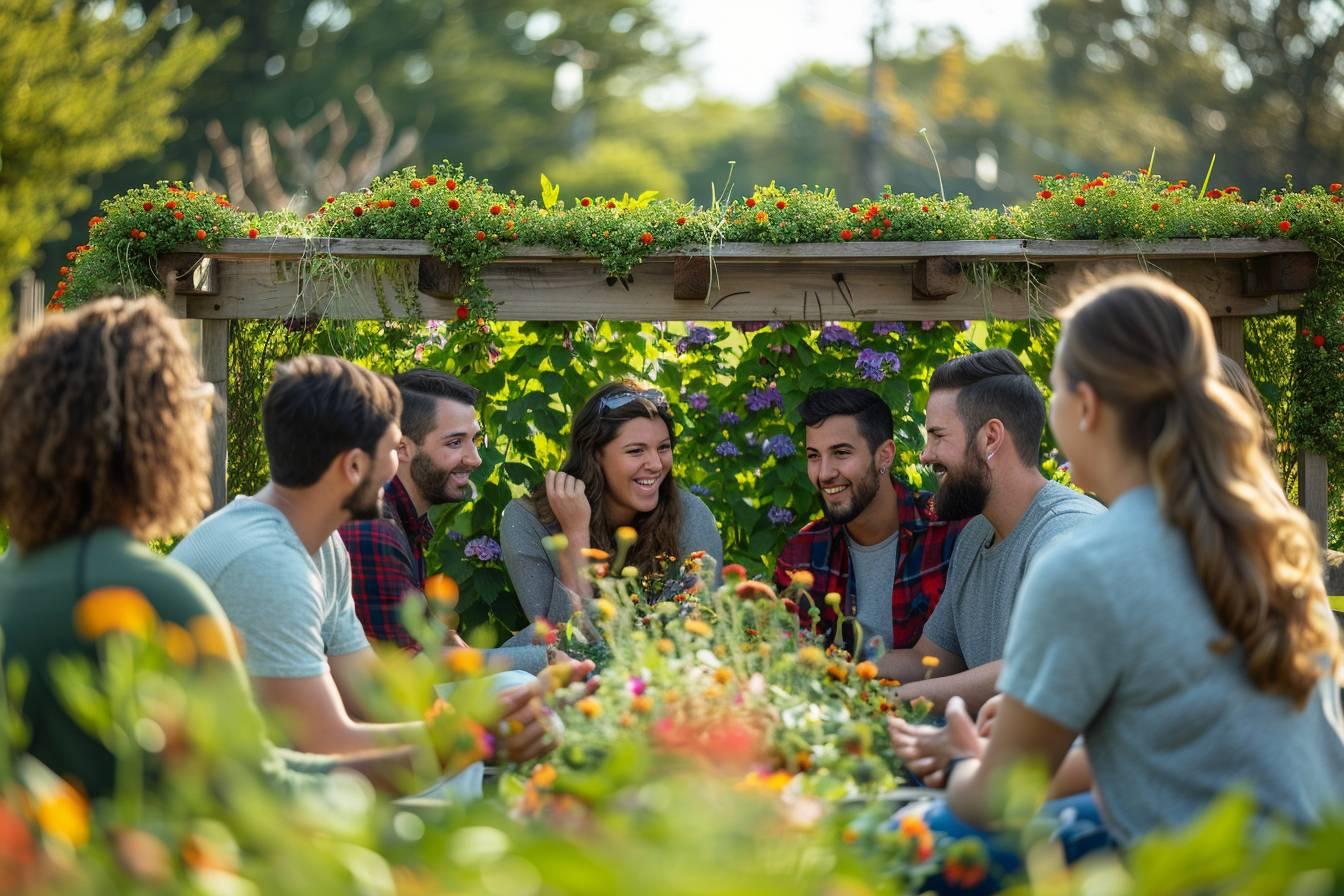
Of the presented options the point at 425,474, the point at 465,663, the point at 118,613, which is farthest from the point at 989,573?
the point at 118,613

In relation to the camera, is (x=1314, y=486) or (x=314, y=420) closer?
(x=314, y=420)

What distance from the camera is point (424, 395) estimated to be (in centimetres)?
425

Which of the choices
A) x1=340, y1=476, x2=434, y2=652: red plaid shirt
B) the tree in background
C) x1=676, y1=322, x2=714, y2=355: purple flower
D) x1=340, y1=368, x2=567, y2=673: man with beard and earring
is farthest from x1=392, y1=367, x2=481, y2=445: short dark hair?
the tree in background

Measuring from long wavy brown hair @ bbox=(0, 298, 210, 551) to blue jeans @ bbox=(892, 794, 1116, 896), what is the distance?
1263mm

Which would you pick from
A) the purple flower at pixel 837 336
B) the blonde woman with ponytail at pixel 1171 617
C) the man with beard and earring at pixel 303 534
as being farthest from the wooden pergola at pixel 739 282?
the blonde woman with ponytail at pixel 1171 617

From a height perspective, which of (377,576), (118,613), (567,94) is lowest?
(377,576)

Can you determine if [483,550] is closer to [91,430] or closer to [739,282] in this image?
[739,282]

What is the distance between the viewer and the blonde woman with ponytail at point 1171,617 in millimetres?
1904

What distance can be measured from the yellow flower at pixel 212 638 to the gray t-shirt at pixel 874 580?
8.24 feet

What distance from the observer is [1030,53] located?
41.1m

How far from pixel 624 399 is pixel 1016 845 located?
2.58 meters

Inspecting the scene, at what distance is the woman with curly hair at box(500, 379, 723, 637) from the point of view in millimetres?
4219

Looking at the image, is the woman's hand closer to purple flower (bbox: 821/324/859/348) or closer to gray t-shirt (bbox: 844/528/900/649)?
gray t-shirt (bbox: 844/528/900/649)

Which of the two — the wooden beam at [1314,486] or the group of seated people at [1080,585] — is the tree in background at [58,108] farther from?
the group of seated people at [1080,585]
